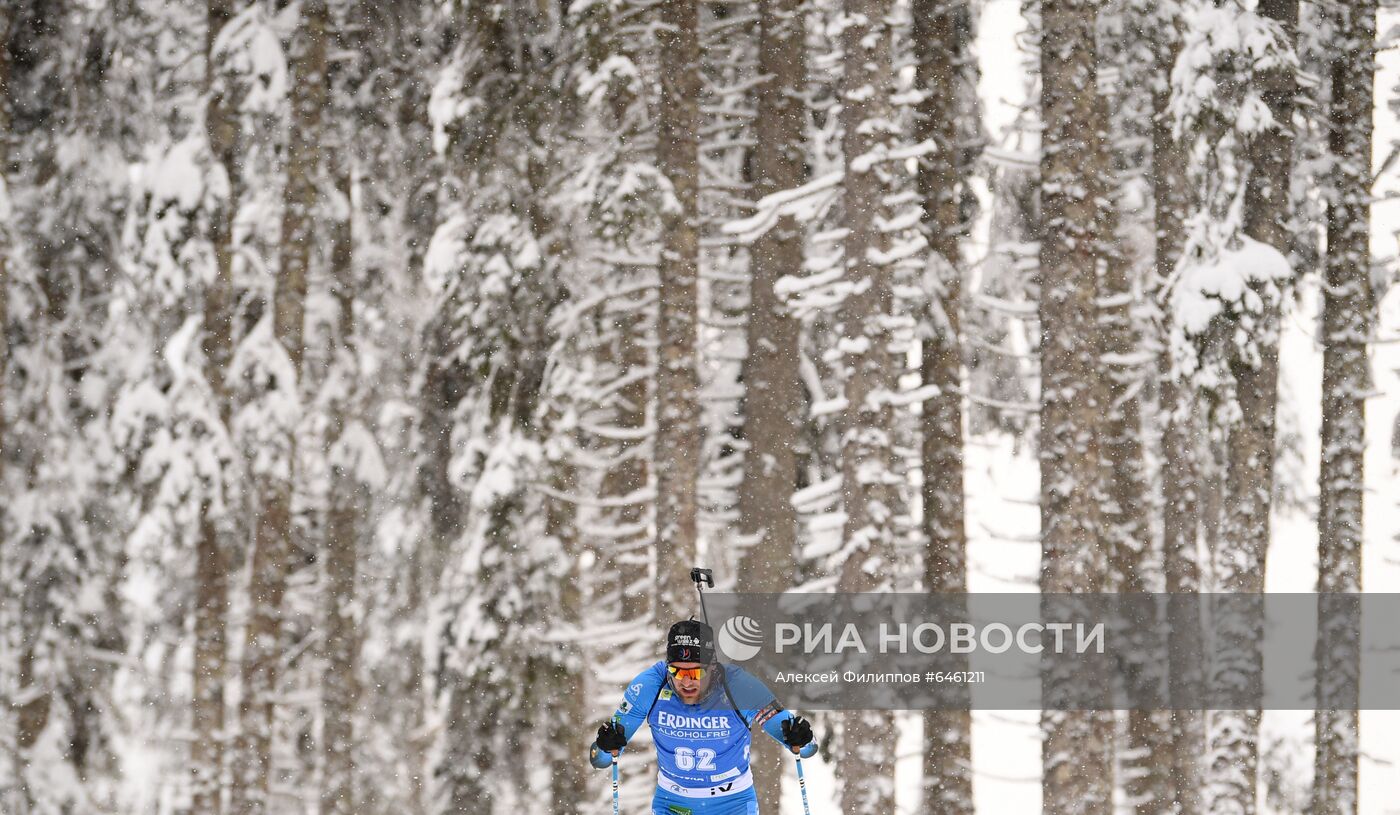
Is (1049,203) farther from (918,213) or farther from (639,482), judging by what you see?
(639,482)

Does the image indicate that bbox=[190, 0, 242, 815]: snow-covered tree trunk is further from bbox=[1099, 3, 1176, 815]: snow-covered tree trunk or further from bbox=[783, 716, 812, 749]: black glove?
bbox=[1099, 3, 1176, 815]: snow-covered tree trunk

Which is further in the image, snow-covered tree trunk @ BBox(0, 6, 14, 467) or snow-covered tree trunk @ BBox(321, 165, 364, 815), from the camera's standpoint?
snow-covered tree trunk @ BBox(321, 165, 364, 815)

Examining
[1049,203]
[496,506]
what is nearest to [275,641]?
[496,506]

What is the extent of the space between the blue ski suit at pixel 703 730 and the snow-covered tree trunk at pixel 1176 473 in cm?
732

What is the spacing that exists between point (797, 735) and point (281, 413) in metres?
6.76

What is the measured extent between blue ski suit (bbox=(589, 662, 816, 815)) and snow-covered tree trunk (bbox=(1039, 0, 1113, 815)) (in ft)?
13.7

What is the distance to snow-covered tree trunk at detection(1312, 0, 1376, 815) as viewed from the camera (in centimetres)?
1207

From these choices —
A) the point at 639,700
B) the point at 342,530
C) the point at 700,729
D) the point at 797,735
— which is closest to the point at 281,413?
the point at 342,530

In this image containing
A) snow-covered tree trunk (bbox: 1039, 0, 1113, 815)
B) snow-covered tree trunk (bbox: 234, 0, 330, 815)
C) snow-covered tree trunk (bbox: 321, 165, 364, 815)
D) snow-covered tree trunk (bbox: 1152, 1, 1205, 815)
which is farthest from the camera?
snow-covered tree trunk (bbox: 321, 165, 364, 815)

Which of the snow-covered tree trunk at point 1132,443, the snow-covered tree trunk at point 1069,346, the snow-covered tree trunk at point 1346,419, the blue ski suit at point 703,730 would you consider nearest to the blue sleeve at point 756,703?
the blue ski suit at point 703,730

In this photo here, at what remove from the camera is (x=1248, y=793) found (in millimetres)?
11562

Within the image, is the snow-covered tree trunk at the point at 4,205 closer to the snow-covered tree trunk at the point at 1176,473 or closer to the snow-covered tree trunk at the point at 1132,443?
the snow-covered tree trunk at the point at 1132,443

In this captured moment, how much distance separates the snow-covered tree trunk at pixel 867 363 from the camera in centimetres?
975

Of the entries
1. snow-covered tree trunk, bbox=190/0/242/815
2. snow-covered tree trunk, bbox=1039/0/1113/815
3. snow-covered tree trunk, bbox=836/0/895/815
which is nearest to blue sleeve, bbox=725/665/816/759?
snow-covered tree trunk, bbox=836/0/895/815
